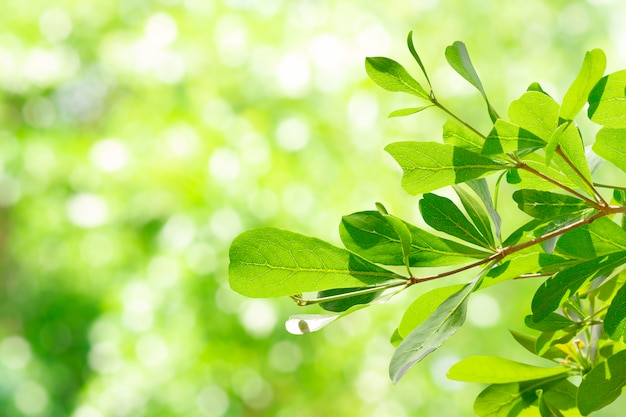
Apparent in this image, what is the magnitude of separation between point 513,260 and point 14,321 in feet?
11.6

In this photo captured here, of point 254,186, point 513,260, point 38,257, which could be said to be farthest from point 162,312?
point 513,260

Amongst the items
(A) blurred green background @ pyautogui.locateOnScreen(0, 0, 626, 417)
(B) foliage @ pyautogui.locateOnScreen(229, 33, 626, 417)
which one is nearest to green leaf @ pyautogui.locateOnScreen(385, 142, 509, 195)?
(B) foliage @ pyautogui.locateOnScreen(229, 33, 626, 417)

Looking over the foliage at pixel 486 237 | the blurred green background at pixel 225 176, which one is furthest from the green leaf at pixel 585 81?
the blurred green background at pixel 225 176

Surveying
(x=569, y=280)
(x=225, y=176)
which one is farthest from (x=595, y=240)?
(x=225, y=176)

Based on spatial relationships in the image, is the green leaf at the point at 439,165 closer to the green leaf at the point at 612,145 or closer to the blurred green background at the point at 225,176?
the green leaf at the point at 612,145

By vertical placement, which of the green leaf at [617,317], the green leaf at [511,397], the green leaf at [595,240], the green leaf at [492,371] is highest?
the green leaf at [595,240]

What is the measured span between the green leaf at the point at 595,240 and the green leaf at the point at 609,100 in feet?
0.10

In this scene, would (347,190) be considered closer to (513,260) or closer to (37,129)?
(37,129)

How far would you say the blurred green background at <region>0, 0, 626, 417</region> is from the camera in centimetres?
250

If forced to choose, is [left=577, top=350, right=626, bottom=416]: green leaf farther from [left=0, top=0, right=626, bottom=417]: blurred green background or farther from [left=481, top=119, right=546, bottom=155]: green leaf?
[left=0, top=0, right=626, bottom=417]: blurred green background

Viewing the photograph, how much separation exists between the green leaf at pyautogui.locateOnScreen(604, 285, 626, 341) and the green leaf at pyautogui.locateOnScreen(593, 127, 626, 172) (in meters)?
0.04

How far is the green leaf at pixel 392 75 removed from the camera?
225mm

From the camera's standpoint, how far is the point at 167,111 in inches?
109

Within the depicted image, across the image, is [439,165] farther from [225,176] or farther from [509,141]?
[225,176]
